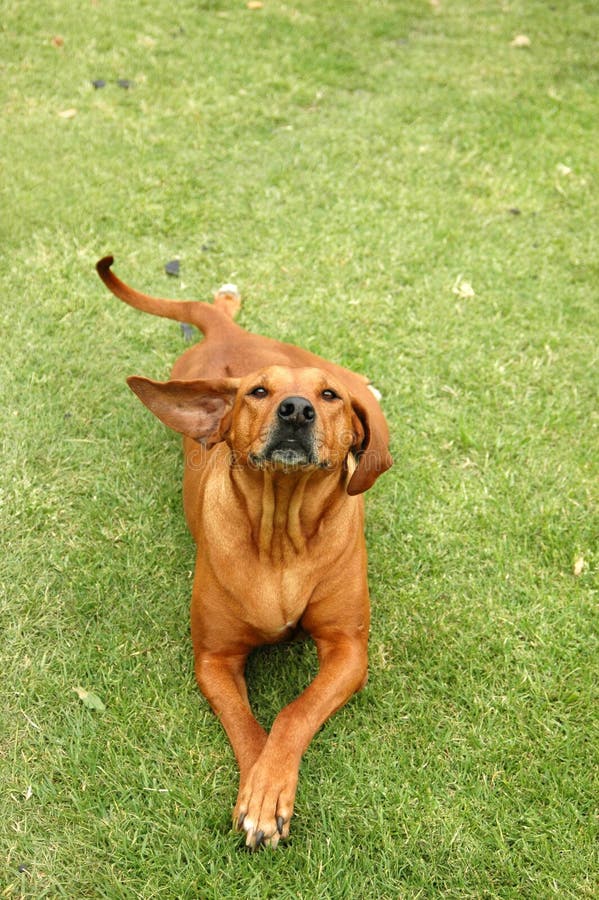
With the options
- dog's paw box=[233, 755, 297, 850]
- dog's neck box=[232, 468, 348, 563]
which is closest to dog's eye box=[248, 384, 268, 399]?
dog's neck box=[232, 468, 348, 563]

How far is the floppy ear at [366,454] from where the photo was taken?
9.42ft

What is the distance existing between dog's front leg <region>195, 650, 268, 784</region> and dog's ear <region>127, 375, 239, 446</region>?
2.67 feet

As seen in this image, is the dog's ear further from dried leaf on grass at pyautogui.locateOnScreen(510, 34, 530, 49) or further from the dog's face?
dried leaf on grass at pyautogui.locateOnScreen(510, 34, 530, 49)

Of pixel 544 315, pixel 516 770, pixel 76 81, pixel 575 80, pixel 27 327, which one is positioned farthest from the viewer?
pixel 575 80

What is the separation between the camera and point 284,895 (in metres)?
2.57

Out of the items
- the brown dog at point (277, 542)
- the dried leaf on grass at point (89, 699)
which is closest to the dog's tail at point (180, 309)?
the brown dog at point (277, 542)

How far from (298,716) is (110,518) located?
146 centimetres

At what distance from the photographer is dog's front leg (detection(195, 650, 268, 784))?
2797 millimetres

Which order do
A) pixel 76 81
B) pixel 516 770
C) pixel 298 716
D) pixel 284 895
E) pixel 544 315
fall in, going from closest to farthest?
pixel 284 895
pixel 298 716
pixel 516 770
pixel 544 315
pixel 76 81

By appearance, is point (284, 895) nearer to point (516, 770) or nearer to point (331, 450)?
point (516, 770)

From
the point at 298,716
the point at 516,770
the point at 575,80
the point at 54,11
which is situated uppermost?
the point at 54,11

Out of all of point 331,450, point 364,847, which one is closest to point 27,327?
point 331,450

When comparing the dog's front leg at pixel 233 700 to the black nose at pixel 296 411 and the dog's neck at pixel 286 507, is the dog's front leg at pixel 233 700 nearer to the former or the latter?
the dog's neck at pixel 286 507

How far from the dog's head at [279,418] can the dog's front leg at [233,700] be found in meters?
0.77
